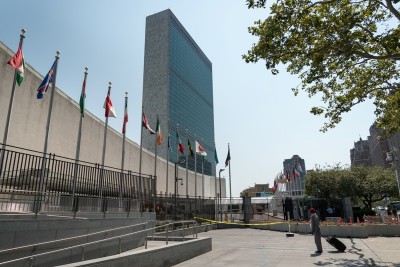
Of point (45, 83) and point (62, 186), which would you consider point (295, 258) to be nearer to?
point (62, 186)

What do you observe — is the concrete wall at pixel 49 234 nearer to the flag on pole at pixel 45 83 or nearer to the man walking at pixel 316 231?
the flag on pole at pixel 45 83

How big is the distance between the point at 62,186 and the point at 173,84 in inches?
4338

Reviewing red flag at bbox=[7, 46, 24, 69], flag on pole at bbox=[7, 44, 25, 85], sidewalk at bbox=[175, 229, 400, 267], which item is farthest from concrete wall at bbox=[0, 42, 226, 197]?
sidewalk at bbox=[175, 229, 400, 267]

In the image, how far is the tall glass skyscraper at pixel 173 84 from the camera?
375 ft

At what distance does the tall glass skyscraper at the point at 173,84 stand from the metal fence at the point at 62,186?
280 feet

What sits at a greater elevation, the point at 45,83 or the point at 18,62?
the point at 18,62

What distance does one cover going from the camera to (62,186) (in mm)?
11078

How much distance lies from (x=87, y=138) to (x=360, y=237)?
29222 mm

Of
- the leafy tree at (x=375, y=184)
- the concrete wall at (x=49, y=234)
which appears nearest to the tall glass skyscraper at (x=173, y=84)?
the leafy tree at (x=375, y=184)

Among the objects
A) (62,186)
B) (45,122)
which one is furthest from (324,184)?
(62,186)

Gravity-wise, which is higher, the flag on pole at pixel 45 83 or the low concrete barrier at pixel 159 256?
the flag on pole at pixel 45 83

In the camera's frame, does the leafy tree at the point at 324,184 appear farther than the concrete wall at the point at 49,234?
Yes

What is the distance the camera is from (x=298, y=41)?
14.2 m

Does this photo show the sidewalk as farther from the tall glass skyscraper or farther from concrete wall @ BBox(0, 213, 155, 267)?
the tall glass skyscraper
